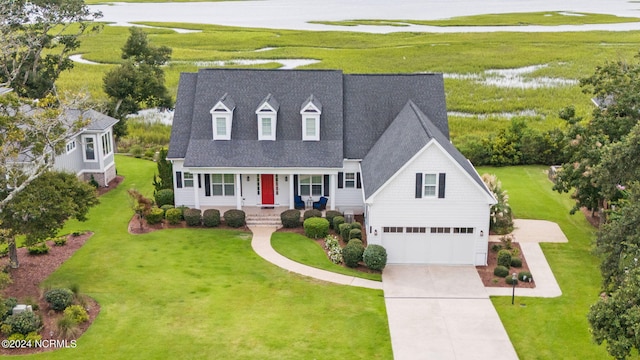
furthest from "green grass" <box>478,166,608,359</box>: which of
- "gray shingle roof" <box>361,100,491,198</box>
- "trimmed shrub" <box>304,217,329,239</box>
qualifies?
"trimmed shrub" <box>304,217,329,239</box>

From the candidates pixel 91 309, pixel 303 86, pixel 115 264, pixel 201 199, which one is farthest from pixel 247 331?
pixel 303 86

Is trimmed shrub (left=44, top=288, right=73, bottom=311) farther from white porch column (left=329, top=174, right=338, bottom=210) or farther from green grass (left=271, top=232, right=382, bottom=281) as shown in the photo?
white porch column (left=329, top=174, right=338, bottom=210)

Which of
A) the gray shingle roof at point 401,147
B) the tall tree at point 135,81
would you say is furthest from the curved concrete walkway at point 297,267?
the tall tree at point 135,81

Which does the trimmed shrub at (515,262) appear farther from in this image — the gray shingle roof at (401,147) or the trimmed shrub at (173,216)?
the trimmed shrub at (173,216)

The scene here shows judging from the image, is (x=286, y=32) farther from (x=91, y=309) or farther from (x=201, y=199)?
(x=91, y=309)

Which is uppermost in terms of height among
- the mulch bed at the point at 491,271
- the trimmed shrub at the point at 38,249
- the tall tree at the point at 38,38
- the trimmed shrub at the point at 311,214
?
the tall tree at the point at 38,38

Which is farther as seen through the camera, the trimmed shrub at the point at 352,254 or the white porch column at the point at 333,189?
the white porch column at the point at 333,189
